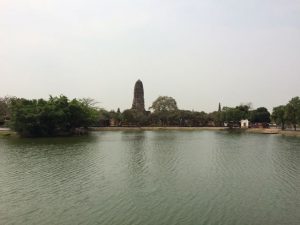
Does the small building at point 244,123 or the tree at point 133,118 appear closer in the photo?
the small building at point 244,123

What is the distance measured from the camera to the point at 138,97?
13688 centimetres

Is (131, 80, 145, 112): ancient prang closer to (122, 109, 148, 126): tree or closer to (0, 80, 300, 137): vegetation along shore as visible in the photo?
(0, 80, 300, 137): vegetation along shore

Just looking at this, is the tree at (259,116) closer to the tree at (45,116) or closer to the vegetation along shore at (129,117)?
the vegetation along shore at (129,117)

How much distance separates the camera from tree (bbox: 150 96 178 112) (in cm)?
12456

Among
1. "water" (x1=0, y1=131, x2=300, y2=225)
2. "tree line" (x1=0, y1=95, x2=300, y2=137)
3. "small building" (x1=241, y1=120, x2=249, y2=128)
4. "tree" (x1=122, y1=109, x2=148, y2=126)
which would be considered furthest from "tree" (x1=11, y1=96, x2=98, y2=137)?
"small building" (x1=241, y1=120, x2=249, y2=128)

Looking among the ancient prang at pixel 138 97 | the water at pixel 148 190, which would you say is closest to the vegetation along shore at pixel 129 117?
the ancient prang at pixel 138 97

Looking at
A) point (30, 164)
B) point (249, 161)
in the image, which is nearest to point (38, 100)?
point (30, 164)

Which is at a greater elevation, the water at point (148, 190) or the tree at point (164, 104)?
the tree at point (164, 104)

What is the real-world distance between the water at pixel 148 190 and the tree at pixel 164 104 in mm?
90355

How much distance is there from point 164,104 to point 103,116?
23.9 meters

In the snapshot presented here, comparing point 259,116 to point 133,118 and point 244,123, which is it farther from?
point 133,118

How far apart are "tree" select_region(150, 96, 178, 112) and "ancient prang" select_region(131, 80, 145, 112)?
9.05 m

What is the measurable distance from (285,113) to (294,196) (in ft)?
195

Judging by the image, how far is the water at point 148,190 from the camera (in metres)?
15.2
